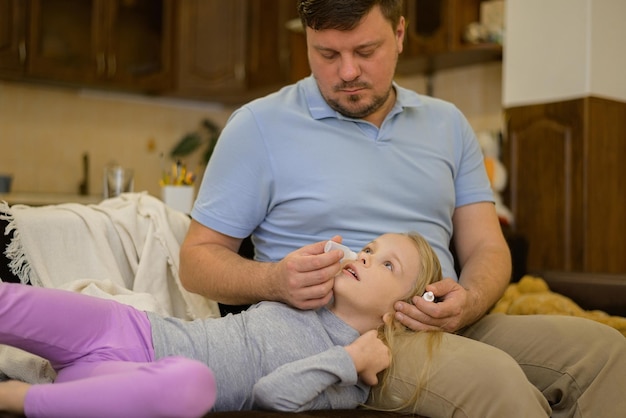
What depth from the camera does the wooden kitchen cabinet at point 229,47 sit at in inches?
175

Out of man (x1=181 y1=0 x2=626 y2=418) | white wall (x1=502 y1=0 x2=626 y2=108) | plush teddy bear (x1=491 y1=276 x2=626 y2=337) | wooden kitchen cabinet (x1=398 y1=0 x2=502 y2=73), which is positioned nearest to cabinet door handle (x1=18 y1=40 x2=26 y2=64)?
wooden kitchen cabinet (x1=398 y1=0 x2=502 y2=73)

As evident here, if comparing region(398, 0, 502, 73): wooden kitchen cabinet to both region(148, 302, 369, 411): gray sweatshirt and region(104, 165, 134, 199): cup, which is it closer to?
region(104, 165, 134, 199): cup

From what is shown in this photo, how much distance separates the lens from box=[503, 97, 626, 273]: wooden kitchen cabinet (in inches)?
110

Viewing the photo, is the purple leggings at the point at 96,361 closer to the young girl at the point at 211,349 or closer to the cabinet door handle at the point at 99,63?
the young girl at the point at 211,349

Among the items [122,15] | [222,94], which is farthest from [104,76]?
[222,94]

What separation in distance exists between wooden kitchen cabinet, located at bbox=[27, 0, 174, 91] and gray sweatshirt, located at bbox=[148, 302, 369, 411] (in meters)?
2.98

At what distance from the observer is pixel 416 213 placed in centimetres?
174

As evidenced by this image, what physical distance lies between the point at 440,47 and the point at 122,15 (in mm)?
1875

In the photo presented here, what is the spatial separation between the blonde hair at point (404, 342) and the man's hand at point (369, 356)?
0.03 metres

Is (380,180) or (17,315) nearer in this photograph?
(17,315)

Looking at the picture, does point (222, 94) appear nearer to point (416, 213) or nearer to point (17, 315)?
point (416, 213)

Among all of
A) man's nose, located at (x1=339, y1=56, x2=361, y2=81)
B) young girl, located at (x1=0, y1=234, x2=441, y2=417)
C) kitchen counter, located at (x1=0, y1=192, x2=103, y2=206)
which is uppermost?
man's nose, located at (x1=339, y1=56, x2=361, y2=81)

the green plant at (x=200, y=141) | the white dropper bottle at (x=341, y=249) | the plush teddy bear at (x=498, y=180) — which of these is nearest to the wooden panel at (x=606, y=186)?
the plush teddy bear at (x=498, y=180)

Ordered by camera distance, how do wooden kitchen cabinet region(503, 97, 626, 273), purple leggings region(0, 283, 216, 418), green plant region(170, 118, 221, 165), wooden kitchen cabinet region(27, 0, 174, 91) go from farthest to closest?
green plant region(170, 118, 221, 165) < wooden kitchen cabinet region(27, 0, 174, 91) < wooden kitchen cabinet region(503, 97, 626, 273) < purple leggings region(0, 283, 216, 418)
